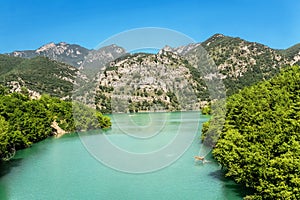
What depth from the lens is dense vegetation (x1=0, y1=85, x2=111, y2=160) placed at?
97.5 feet

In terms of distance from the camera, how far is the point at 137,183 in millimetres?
21234

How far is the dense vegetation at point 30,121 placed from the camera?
29725 millimetres

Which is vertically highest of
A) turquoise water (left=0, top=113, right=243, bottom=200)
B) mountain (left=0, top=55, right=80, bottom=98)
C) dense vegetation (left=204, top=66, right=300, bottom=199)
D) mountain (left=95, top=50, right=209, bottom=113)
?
mountain (left=0, top=55, right=80, bottom=98)

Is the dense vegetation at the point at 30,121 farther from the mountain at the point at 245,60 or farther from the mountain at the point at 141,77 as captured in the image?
the mountain at the point at 245,60

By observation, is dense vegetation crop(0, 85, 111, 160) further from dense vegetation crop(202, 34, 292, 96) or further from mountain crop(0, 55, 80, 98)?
dense vegetation crop(202, 34, 292, 96)

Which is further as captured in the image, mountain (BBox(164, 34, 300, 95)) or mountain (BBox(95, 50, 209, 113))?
mountain (BBox(164, 34, 300, 95))

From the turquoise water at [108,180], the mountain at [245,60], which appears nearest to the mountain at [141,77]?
the turquoise water at [108,180]

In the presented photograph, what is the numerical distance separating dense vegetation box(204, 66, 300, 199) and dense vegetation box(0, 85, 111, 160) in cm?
1265

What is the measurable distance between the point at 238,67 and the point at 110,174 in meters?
110

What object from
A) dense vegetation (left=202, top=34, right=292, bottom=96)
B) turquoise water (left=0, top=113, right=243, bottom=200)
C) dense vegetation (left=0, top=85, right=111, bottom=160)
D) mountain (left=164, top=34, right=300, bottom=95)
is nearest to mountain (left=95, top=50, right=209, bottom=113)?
turquoise water (left=0, top=113, right=243, bottom=200)

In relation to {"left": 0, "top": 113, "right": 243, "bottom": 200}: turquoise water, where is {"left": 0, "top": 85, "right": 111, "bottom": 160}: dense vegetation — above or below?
above

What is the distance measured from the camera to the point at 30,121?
39469 mm

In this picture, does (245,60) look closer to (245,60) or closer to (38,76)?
(245,60)

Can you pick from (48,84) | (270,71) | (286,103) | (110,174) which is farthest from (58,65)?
(286,103)
